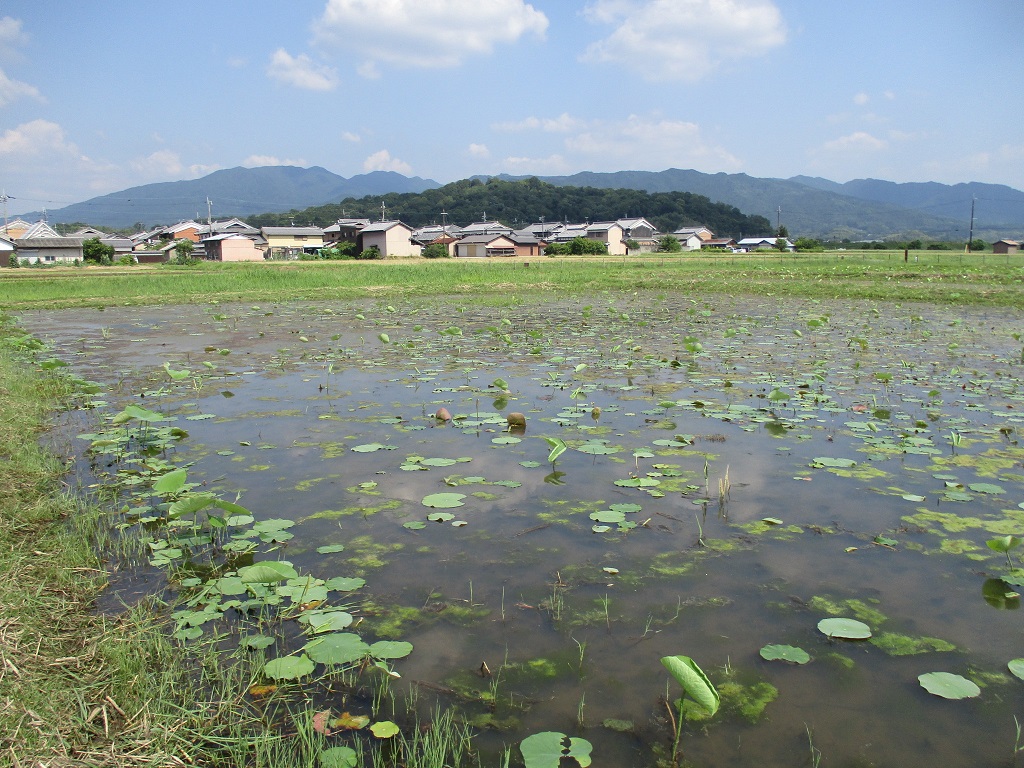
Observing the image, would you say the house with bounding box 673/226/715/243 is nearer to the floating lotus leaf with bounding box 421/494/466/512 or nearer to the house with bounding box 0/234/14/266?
the house with bounding box 0/234/14/266

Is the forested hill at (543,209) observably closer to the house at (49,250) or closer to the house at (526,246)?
the house at (526,246)

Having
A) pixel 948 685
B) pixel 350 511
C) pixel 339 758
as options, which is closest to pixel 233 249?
pixel 350 511

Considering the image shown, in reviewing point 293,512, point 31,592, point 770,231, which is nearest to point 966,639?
point 293,512

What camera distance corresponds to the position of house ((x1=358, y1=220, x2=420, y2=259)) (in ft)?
175

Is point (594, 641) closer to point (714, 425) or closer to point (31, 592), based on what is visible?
point (31, 592)

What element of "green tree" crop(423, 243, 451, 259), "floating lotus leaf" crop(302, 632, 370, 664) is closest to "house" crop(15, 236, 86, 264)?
"green tree" crop(423, 243, 451, 259)

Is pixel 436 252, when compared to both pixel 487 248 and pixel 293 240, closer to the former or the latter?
pixel 487 248

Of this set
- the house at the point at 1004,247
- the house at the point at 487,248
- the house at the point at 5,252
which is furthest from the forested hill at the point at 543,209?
the house at the point at 5,252

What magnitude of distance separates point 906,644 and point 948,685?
0.93 ft

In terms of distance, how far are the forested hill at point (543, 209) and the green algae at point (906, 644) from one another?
98458 mm

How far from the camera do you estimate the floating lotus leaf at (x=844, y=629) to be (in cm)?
260

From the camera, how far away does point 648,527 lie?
3615 millimetres

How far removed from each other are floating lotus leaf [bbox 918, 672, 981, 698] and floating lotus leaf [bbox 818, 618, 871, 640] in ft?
0.82

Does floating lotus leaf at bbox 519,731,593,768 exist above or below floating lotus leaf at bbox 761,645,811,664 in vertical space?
below
